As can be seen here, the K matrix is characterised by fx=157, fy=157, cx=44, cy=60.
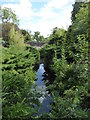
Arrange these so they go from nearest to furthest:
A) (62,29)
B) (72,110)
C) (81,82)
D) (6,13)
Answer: (72,110) → (81,82) → (62,29) → (6,13)

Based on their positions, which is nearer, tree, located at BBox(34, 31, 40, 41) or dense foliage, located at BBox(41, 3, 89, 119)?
dense foliage, located at BBox(41, 3, 89, 119)

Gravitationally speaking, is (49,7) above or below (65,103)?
above

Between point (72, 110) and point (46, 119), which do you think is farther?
point (46, 119)

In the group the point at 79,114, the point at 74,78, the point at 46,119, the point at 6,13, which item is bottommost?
the point at 46,119

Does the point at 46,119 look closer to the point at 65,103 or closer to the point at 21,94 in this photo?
the point at 65,103

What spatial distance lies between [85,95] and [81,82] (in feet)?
1.86

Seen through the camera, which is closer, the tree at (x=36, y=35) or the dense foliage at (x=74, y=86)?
the dense foliage at (x=74, y=86)

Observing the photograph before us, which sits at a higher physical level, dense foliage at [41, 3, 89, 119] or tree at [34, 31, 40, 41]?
tree at [34, 31, 40, 41]

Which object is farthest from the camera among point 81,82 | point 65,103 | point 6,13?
point 6,13

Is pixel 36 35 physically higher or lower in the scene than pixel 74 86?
higher

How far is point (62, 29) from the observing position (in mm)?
7852

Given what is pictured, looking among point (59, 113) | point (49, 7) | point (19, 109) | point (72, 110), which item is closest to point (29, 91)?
point (19, 109)

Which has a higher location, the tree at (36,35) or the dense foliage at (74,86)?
the tree at (36,35)

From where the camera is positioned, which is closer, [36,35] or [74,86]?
[74,86]
